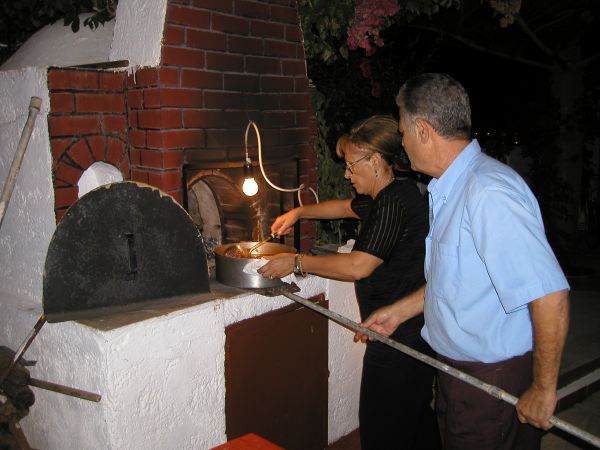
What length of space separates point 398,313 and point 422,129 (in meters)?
0.94

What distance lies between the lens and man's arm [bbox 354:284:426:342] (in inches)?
107

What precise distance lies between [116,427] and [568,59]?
26.8ft

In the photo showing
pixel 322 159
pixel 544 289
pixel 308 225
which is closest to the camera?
pixel 544 289

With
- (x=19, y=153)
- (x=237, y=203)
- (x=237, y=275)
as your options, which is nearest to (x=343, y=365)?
(x=237, y=275)

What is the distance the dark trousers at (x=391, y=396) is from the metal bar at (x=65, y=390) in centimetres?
133

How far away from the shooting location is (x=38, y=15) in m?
4.04

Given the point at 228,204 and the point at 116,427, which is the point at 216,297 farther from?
the point at 228,204

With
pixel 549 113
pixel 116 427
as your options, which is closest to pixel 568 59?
pixel 549 113

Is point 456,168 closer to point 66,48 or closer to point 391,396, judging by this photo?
point 391,396

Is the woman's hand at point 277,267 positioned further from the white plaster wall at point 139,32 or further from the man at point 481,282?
the white plaster wall at point 139,32

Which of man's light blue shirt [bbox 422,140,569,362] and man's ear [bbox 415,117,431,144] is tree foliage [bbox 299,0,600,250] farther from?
man's light blue shirt [bbox 422,140,569,362]

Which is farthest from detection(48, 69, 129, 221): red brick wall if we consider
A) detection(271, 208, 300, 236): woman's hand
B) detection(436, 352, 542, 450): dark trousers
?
detection(436, 352, 542, 450): dark trousers

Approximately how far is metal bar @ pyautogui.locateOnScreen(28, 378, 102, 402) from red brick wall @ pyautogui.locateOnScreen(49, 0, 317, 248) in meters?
0.86

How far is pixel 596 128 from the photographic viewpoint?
919cm
